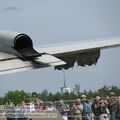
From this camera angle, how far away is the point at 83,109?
18.4 m

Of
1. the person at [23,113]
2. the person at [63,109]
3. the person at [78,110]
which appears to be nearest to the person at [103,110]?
the person at [78,110]

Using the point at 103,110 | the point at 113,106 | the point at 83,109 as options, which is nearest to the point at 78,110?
the point at 83,109

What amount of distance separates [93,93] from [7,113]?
7818 millimetres

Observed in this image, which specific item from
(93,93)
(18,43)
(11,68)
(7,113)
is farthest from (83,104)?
(11,68)

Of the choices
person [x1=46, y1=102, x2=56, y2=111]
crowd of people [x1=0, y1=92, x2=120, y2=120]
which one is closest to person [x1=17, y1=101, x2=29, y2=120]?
crowd of people [x1=0, y1=92, x2=120, y2=120]

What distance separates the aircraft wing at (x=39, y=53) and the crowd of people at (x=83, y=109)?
26.8 feet

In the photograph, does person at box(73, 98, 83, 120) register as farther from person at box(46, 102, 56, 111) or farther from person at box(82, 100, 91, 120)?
person at box(46, 102, 56, 111)

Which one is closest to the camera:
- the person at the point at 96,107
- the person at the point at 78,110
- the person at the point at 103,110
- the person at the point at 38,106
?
the person at the point at 103,110

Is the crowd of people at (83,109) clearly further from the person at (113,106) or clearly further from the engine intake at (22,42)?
the engine intake at (22,42)

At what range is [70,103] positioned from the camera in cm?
2050

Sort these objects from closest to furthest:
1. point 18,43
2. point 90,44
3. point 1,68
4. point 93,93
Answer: point 1,68 < point 18,43 < point 90,44 < point 93,93

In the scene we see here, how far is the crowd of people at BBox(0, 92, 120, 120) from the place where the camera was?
18.0 m

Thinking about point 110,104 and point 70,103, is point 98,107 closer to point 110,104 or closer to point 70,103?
point 110,104

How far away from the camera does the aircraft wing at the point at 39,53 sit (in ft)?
22.2
